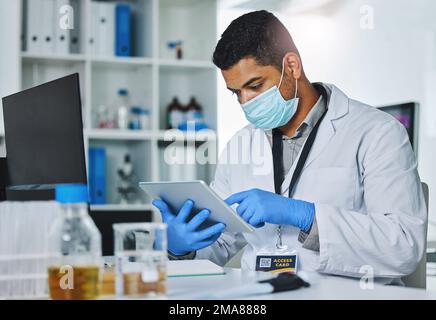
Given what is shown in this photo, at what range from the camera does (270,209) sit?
1.38 m

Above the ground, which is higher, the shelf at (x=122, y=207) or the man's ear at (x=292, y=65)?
the man's ear at (x=292, y=65)

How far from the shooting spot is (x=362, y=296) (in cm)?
88

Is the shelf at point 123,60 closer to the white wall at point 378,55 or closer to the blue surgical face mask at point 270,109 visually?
the white wall at point 378,55

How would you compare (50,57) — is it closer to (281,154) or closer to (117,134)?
(117,134)

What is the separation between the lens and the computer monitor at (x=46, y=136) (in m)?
1.23

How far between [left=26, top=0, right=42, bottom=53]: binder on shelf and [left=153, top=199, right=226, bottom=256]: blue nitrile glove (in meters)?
2.07

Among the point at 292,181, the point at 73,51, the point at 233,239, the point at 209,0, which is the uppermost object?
the point at 209,0

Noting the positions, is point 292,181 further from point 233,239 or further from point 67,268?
point 67,268

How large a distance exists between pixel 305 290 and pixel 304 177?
0.76 metres

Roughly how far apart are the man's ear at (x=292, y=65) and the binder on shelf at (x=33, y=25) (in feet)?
5.99

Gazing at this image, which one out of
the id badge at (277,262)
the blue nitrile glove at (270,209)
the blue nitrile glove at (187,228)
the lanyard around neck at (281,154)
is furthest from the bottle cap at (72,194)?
the lanyard around neck at (281,154)

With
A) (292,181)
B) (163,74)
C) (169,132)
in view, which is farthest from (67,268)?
(163,74)

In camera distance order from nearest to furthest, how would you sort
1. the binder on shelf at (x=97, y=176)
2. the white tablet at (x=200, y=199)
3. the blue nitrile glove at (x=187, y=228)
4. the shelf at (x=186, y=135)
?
the white tablet at (x=200, y=199) < the blue nitrile glove at (x=187, y=228) < the binder on shelf at (x=97, y=176) < the shelf at (x=186, y=135)
